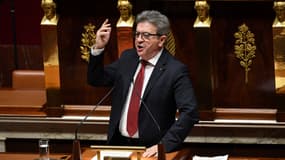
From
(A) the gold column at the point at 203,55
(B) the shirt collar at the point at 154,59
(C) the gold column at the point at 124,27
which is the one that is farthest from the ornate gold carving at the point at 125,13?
(B) the shirt collar at the point at 154,59

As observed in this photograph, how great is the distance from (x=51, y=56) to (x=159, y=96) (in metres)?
1.46

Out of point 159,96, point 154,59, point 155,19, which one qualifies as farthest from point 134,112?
point 155,19

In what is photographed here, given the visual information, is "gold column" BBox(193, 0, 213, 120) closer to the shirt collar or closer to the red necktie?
the shirt collar

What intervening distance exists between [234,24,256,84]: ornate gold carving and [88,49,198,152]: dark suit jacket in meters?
1.11

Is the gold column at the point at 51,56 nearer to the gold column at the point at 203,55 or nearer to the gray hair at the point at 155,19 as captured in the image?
the gold column at the point at 203,55

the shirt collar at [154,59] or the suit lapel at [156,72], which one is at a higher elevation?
the shirt collar at [154,59]

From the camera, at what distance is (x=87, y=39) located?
5.53m

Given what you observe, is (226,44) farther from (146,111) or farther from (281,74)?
(146,111)

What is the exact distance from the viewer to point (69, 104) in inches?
222

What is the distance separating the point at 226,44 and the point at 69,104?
45.7 inches

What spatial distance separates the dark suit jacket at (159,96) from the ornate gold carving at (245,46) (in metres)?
1.11

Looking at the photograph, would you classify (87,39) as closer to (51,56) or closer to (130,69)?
(51,56)

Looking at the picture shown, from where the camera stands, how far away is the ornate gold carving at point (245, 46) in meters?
5.33

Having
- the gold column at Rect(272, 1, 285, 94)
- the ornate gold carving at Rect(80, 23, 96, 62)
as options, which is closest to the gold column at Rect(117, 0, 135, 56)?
the ornate gold carving at Rect(80, 23, 96, 62)
